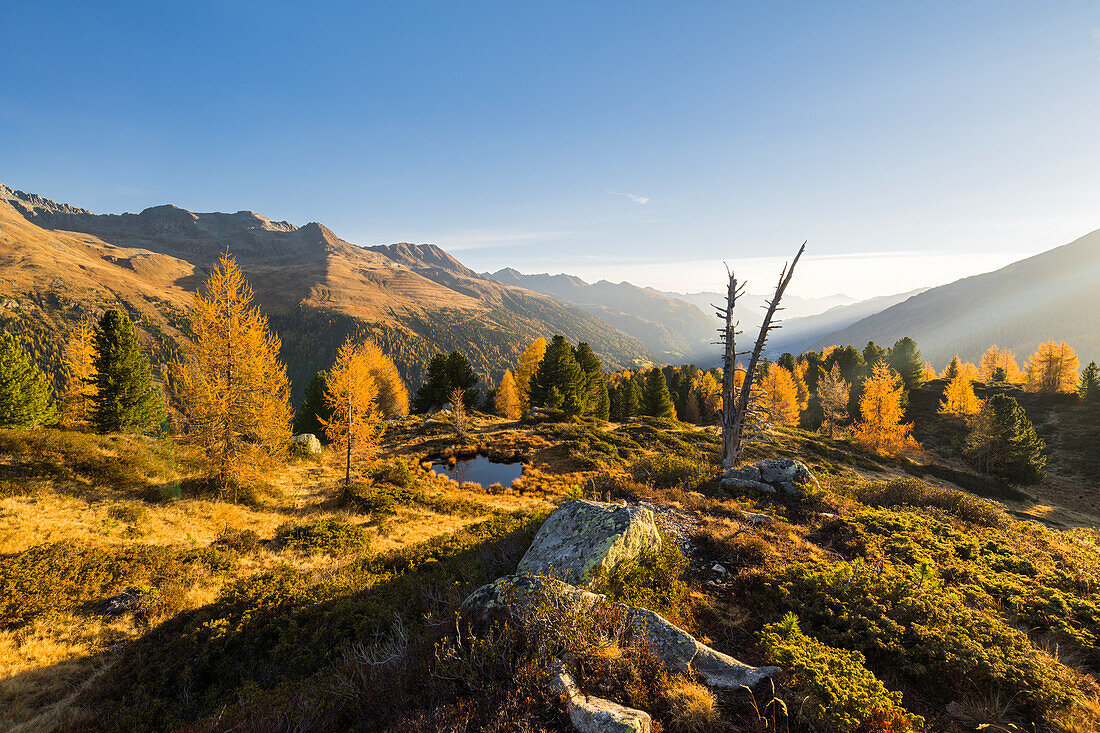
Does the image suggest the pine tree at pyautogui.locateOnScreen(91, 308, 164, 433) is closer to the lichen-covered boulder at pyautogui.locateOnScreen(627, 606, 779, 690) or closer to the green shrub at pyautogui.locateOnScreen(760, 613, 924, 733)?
the lichen-covered boulder at pyautogui.locateOnScreen(627, 606, 779, 690)

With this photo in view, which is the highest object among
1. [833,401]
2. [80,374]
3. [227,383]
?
[227,383]

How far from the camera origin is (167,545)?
11.9m

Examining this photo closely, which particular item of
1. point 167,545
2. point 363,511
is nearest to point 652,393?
point 363,511

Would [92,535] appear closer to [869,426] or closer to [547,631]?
[547,631]

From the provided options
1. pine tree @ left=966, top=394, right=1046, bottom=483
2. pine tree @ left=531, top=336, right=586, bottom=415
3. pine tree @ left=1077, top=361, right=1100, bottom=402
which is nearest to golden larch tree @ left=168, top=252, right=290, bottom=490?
pine tree @ left=531, top=336, right=586, bottom=415

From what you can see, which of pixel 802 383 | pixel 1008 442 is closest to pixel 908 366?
pixel 802 383

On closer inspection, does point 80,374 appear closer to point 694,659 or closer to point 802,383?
point 694,659

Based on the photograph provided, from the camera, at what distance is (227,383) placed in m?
16.9

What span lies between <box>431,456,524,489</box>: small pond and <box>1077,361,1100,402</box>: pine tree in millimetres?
69814

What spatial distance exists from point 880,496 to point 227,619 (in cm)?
2020

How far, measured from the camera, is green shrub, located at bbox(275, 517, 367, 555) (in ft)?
44.5

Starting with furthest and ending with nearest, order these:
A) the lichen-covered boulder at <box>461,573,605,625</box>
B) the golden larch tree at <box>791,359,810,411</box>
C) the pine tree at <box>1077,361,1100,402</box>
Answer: the golden larch tree at <box>791,359,810,411</box> → the pine tree at <box>1077,361,1100,402</box> → the lichen-covered boulder at <box>461,573,605,625</box>

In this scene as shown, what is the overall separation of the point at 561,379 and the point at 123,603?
130 feet

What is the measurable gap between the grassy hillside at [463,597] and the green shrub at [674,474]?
0.12 meters
